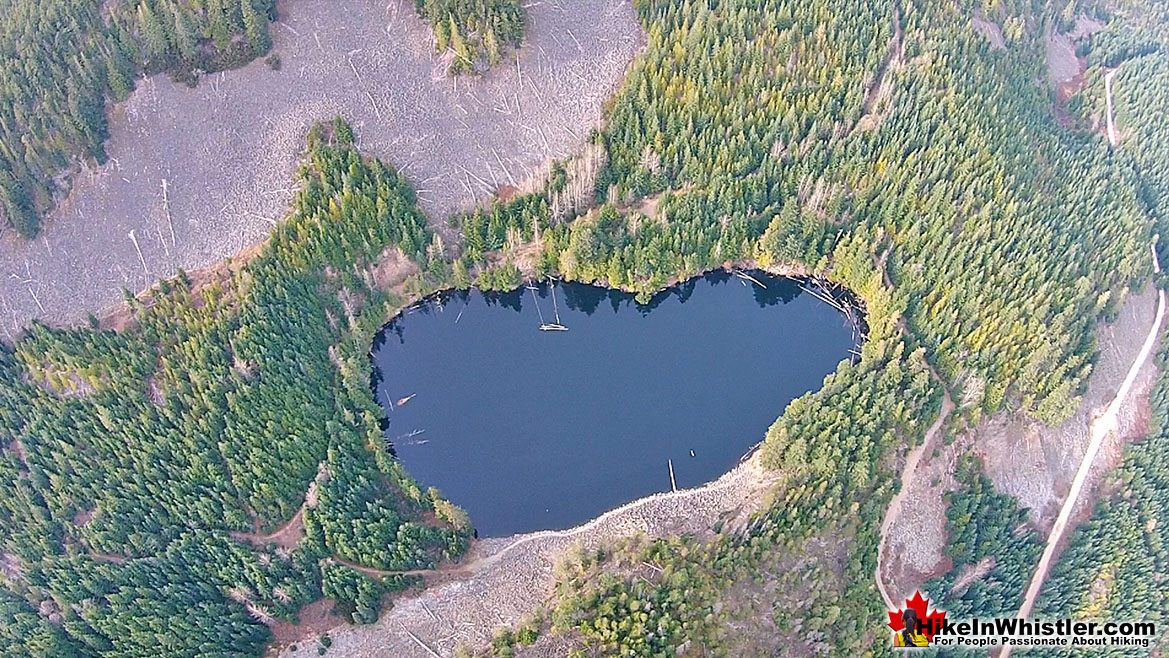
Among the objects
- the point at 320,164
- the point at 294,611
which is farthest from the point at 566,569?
the point at 320,164

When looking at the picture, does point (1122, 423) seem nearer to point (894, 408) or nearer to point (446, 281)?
point (894, 408)

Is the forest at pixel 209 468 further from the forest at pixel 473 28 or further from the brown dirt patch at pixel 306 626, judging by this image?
the forest at pixel 473 28

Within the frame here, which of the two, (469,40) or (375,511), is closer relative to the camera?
(375,511)

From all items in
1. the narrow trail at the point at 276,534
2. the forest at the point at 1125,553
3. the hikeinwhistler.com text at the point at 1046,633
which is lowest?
the hikeinwhistler.com text at the point at 1046,633

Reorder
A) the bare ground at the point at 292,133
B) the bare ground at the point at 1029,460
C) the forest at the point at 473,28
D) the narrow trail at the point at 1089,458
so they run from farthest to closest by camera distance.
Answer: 1. the forest at the point at 473,28
2. the bare ground at the point at 292,133
3. the narrow trail at the point at 1089,458
4. the bare ground at the point at 1029,460

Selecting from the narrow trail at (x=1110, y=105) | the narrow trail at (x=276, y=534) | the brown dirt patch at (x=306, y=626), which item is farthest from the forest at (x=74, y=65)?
the narrow trail at (x=1110, y=105)
